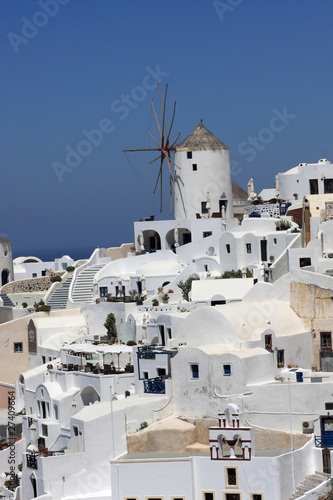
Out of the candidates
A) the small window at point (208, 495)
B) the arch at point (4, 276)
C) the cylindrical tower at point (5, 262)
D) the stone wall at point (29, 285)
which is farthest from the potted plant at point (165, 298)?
the arch at point (4, 276)

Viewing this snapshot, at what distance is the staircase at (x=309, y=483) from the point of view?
3869 centimetres

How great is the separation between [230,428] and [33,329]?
55.6 feet

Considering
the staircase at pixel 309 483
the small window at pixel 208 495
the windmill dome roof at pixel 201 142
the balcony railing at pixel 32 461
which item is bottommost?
the small window at pixel 208 495

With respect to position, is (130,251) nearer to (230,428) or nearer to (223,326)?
(223,326)

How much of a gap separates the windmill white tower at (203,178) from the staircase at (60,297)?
623 cm

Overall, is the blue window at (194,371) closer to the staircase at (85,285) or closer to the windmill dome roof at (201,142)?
the staircase at (85,285)

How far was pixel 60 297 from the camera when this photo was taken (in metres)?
59.6

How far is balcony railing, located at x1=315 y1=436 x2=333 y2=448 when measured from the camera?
3981 centimetres

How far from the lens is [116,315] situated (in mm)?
51594

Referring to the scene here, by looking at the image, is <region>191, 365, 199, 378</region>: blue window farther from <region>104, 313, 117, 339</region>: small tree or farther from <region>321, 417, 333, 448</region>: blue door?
<region>104, 313, 117, 339</region>: small tree

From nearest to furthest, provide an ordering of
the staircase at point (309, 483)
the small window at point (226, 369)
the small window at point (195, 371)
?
the staircase at point (309, 483)
the small window at point (226, 369)
the small window at point (195, 371)

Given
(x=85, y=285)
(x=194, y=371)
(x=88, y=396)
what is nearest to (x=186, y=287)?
(x=85, y=285)

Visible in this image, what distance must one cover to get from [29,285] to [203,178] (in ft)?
34.1

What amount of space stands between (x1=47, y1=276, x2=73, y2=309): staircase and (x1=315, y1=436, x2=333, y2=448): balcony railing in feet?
67.8
